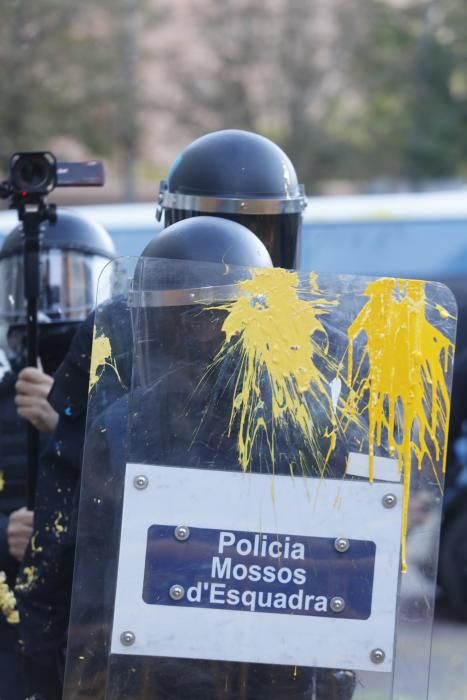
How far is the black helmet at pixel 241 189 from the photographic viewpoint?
10.1 feet

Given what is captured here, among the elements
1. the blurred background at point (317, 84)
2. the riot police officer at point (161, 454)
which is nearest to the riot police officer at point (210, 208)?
the riot police officer at point (161, 454)

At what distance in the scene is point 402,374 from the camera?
1.90m

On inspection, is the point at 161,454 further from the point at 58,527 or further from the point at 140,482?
the point at 58,527

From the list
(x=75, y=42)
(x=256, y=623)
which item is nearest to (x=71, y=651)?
(x=256, y=623)

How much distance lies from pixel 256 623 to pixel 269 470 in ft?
0.80

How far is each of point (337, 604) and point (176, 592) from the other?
0.84 feet

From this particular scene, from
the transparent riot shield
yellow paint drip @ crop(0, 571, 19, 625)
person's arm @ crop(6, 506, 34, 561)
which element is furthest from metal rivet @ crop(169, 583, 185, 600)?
person's arm @ crop(6, 506, 34, 561)

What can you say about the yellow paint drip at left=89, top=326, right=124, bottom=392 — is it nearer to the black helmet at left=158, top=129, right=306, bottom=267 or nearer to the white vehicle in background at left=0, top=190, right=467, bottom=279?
the black helmet at left=158, top=129, right=306, bottom=267

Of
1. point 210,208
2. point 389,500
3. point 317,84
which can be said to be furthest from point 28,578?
point 317,84

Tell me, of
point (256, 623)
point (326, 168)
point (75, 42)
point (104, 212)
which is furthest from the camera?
point (326, 168)

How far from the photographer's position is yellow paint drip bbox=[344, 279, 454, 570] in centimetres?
188

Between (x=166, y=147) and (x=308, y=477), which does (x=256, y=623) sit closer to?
(x=308, y=477)

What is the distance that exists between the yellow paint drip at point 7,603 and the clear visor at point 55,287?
921 mm

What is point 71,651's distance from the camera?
187 cm
